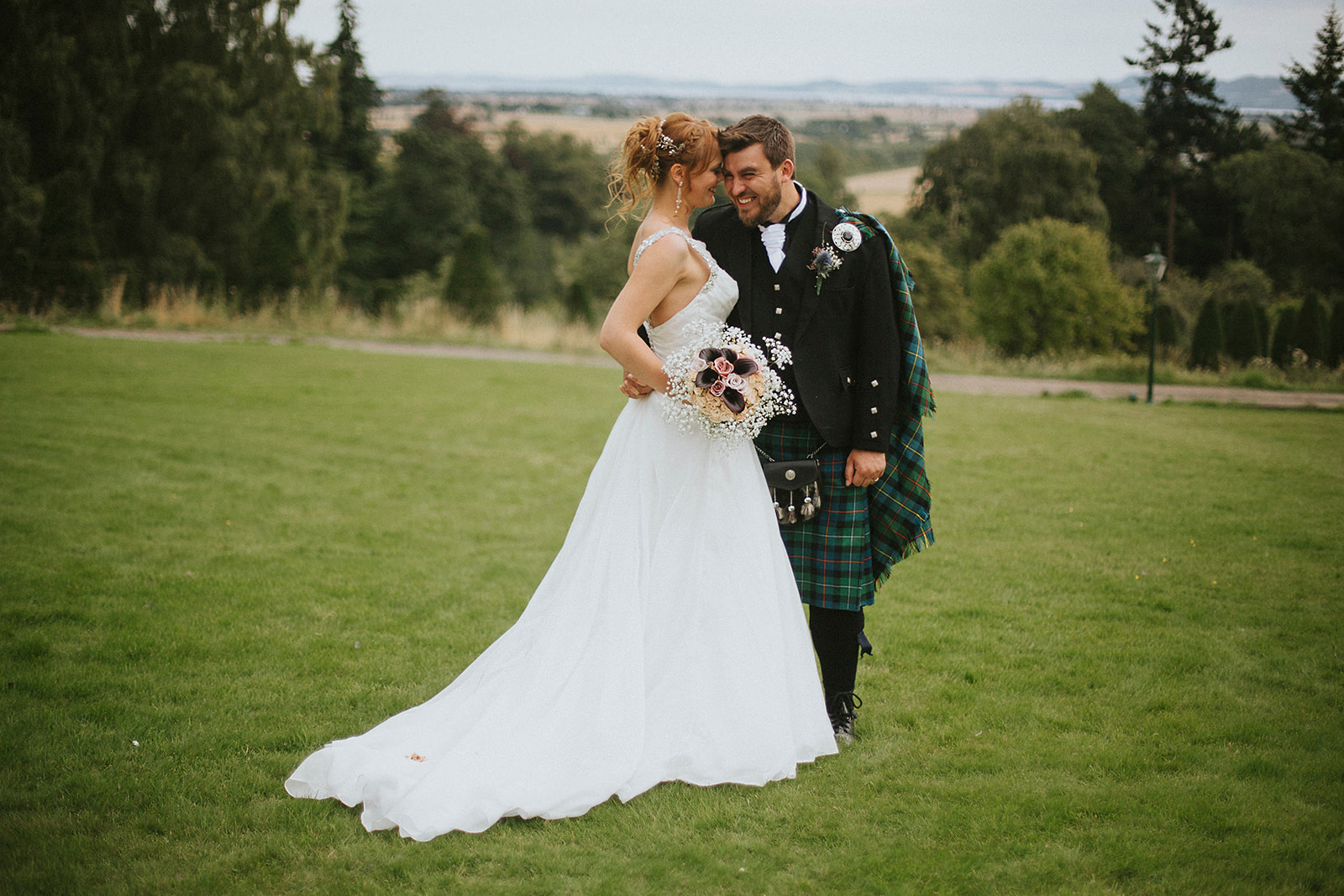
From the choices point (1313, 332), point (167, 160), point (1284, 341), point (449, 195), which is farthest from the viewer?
point (449, 195)

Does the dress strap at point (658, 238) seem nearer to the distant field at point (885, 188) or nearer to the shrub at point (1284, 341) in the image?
the shrub at point (1284, 341)

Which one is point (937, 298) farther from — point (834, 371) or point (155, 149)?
point (834, 371)

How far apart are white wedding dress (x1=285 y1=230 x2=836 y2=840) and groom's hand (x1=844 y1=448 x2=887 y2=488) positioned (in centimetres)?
36

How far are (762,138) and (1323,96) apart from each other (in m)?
28.1

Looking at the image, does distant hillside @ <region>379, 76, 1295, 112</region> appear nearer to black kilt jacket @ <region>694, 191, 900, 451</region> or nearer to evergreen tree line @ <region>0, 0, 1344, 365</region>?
evergreen tree line @ <region>0, 0, 1344, 365</region>

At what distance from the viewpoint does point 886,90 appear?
32438mm

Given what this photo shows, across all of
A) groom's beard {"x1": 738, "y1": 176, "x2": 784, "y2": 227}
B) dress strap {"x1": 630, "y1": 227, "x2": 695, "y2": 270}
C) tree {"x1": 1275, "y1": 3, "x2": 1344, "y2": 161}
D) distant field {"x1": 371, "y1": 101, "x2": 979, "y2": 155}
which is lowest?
dress strap {"x1": 630, "y1": 227, "x2": 695, "y2": 270}

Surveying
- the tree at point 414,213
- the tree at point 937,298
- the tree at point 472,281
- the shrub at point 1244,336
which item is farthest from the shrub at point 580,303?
the tree at point 414,213

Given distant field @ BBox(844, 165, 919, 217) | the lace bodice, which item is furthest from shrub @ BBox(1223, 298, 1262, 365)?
distant field @ BBox(844, 165, 919, 217)

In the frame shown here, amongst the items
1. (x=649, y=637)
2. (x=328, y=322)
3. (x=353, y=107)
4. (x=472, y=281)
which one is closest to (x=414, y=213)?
(x=353, y=107)

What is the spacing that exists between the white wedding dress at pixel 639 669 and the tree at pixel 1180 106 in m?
43.0

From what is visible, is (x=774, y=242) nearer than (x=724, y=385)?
No

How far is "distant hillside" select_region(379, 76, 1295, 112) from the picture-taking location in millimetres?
24234

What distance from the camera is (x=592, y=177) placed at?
5894 centimetres
